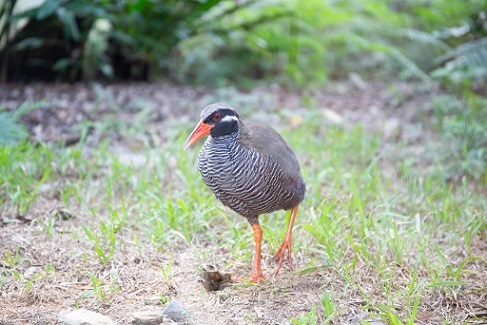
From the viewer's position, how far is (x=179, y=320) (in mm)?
2939

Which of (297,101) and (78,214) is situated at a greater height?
(78,214)

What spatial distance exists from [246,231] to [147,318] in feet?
4.08

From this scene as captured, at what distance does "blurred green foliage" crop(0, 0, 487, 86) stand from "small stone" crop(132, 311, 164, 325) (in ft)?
12.4

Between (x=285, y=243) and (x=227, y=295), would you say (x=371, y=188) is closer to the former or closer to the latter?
(x=285, y=243)

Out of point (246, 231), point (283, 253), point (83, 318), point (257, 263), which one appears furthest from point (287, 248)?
point (83, 318)

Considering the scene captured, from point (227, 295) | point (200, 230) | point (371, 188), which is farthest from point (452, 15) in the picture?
point (227, 295)

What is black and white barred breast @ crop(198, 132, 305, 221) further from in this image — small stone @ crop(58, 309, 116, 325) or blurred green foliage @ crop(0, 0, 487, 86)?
blurred green foliage @ crop(0, 0, 487, 86)

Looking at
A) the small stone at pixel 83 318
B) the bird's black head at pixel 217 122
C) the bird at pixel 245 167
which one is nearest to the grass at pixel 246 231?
the small stone at pixel 83 318

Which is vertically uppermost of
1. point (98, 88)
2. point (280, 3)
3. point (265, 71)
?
point (280, 3)

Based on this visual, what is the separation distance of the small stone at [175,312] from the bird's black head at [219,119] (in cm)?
97

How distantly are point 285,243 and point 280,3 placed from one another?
16.1 ft

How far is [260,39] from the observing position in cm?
791

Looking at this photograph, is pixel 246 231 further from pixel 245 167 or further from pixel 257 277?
pixel 245 167

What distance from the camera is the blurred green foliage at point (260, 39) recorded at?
660cm
